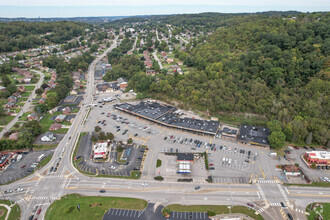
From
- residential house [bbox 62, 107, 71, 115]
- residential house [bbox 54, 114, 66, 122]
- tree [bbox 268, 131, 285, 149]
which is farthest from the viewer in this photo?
residential house [bbox 62, 107, 71, 115]

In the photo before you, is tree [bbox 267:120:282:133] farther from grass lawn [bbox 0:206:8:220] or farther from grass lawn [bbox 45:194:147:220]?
grass lawn [bbox 0:206:8:220]

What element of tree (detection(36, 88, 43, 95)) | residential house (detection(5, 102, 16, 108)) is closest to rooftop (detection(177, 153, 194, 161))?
residential house (detection(5, 102, 16, 108))

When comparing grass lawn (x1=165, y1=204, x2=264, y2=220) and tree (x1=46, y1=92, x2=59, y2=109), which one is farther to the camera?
tree (x1=46, y1=92, x2=59, y2=109)

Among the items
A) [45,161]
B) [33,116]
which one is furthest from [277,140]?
[33,116]

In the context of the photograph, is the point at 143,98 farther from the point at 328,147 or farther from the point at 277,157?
the point at 328,147

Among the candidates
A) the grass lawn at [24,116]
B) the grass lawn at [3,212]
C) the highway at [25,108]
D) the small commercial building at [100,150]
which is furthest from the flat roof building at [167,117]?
the grass lawn at [3,212]

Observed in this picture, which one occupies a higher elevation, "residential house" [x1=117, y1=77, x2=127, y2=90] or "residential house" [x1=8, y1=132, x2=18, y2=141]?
"residential house" [x1=117, y1=77, x2=127, y2=90]

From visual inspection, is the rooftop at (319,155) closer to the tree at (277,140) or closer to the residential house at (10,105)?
the tree at (277,140)
